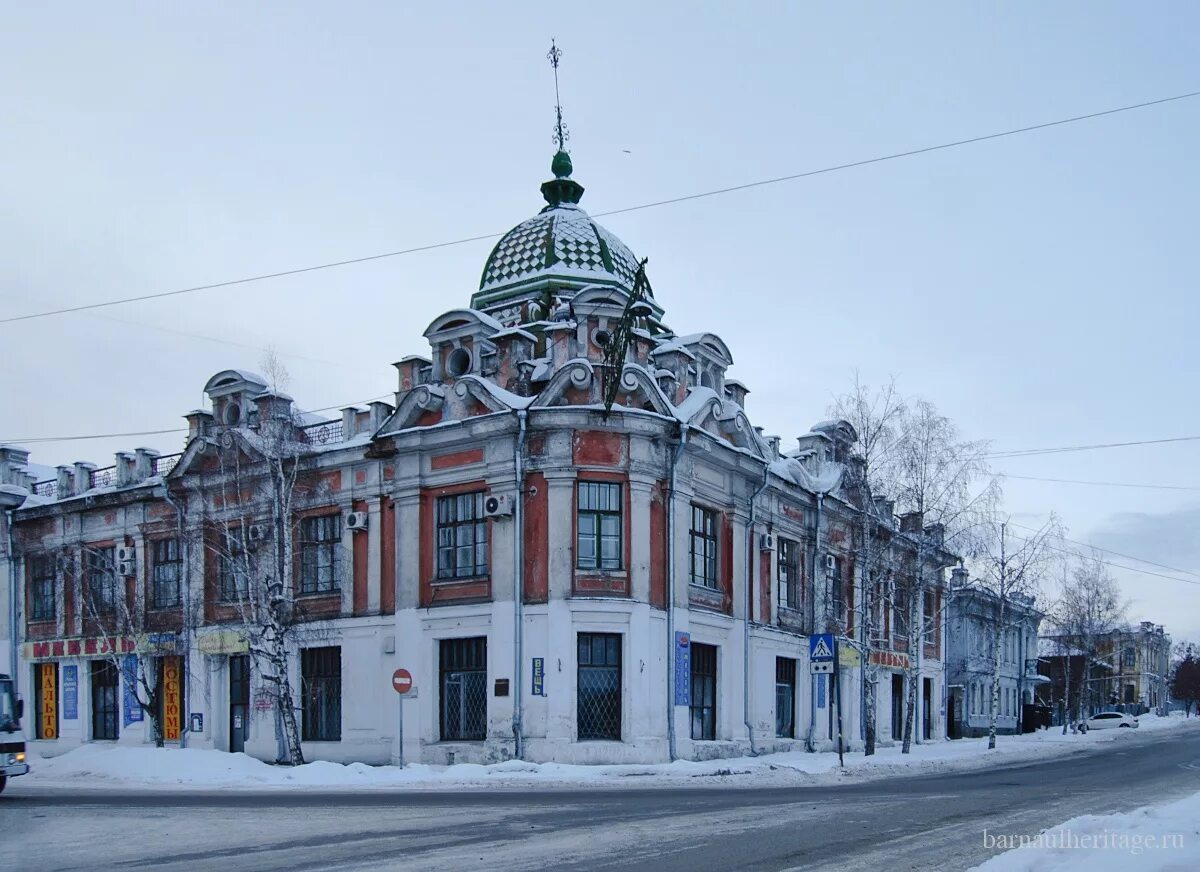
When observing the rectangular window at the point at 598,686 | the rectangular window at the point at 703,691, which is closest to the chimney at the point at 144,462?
the rectangular window at the point at 598,686

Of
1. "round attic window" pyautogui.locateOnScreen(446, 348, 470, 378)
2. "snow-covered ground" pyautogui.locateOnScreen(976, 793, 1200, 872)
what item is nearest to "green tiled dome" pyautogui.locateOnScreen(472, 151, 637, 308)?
"round attic window" pyautogui.locateOnScreen(446, 348, 470, 378)

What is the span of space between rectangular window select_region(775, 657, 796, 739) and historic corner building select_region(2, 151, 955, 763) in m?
0.09

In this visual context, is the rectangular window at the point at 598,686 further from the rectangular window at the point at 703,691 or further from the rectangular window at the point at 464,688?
the rectangular window at the point at 703,691

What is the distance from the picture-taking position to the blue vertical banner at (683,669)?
30828 mm

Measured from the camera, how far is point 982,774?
91.8ft

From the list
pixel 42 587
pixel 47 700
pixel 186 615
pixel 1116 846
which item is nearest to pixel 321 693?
pixel 186 615

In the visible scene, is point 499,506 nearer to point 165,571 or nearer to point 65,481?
point 165,571

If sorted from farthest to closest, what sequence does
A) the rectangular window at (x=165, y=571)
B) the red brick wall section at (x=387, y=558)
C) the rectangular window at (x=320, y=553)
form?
1. the rectangular window at (x=165, y=571)
2. the rectangular window at (x=320, y=553)
3. the red brick wall section at (x=387, y=558)

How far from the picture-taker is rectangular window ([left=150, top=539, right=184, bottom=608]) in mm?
38031

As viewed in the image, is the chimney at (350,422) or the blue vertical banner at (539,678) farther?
the chimney at (350,422)

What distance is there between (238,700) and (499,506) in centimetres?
1153

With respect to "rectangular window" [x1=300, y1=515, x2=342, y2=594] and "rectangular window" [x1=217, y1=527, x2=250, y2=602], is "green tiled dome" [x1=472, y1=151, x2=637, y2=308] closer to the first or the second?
"rectangular window" [x1=300, y1=515, x2=342, y2=594]

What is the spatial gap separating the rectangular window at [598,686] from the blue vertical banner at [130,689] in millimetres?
15271

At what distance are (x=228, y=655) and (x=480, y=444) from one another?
440 inches
